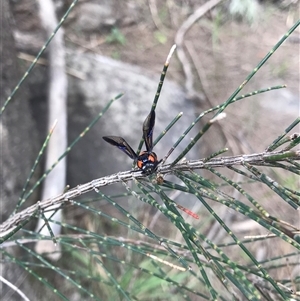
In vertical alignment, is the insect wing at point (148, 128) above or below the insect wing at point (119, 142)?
above

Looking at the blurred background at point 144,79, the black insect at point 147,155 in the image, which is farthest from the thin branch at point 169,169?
the blurred background at point 144,79

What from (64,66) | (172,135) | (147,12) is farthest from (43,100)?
A: (147,12)

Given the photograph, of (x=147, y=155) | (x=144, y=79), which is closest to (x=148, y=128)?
(x=147, y=155)

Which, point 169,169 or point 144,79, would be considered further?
point 144,79

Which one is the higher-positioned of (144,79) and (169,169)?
(144,79)

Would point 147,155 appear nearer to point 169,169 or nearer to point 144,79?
point 169,169

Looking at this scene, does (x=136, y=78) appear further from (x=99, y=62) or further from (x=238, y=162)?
(x=238, y=162)

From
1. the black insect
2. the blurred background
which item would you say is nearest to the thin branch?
the black insect

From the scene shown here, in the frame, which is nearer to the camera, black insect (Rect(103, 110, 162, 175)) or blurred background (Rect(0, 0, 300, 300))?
black insect (Rect(103, 110, 162, 175))

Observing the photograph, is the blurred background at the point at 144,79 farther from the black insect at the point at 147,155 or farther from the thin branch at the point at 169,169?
the black insect at the point at 147,155

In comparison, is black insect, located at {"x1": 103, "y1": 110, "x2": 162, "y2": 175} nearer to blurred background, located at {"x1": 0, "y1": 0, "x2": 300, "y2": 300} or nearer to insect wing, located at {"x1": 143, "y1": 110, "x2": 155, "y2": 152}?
insect wing, located at {"x1": 143, "y1": 110, "x2": 155, "y2": 152}

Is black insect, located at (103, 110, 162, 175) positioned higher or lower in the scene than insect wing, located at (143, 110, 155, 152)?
lower
